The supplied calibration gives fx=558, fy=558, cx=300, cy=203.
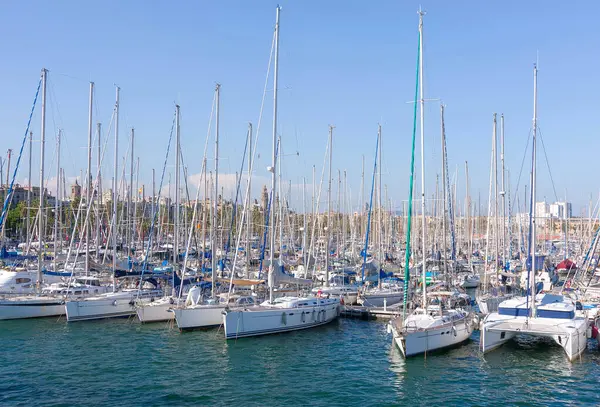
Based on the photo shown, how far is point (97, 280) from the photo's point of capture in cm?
4141

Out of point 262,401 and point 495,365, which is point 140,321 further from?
point 495,365

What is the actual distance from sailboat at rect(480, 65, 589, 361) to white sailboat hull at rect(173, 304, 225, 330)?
15176mm

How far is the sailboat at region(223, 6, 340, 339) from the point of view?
31.2m

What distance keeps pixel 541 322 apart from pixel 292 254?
157ft

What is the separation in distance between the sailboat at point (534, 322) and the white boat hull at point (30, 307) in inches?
1056

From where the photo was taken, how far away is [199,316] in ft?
109

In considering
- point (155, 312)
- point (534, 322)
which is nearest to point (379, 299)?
point (534, 322)

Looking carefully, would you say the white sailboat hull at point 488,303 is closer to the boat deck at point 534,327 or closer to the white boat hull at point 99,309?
the boat deck at point 534,327

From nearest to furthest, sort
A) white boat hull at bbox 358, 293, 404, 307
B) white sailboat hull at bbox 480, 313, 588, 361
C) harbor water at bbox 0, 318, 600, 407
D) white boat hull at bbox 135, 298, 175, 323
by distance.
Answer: harbor water at bbox 0, 318, 600, 407 < white sailboat hull at bbox 480, 313, 588, 361 < white boat hull at bbox 135, 298, 175, 323 < white boat hull at bbox 358, 293, 404, 307

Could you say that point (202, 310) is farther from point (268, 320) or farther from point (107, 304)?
point (107, 304)

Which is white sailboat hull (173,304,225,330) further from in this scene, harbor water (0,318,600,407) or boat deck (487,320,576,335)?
boat deck (487,320,576,335)

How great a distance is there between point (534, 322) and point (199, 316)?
60.6 feet

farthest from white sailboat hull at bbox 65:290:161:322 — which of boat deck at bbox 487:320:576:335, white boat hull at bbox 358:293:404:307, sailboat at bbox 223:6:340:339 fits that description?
boat deck at bbox 487:320:576:335

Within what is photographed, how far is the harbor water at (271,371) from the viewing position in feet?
71.7
